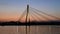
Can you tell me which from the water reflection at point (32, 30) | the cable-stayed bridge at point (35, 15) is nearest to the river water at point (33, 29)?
the water reflection at point (32, 30)

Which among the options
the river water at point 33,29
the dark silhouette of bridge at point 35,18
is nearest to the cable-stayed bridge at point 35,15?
the dark silhouette of bridge at point 35,18

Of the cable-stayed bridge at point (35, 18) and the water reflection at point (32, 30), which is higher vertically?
the cable-stayed bridge at point (35, 18)

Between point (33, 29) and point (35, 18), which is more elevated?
point (35, 18)

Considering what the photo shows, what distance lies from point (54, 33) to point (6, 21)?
71 cm

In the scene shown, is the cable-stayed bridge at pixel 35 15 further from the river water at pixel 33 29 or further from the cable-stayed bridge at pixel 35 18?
the river water at pixel 33 29

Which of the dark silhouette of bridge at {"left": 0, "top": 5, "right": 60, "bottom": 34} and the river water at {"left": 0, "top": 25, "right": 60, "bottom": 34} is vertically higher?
the dark silhouette of bridge at {"left": 0, "top": 5, "right": 60, "bottom": 34}

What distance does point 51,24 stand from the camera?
1.80 m

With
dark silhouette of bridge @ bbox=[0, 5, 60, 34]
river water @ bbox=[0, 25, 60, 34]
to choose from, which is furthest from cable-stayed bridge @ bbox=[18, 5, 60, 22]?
river water @ bbox=[0, 25, 60, 34]

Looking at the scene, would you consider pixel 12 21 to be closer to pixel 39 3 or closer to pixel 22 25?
pixel 22 25

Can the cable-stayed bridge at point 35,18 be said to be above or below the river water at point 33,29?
A: above

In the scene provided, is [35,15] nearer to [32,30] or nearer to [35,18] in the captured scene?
[35,18]

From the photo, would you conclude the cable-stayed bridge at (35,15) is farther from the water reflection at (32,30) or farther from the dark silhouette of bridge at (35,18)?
the water reflection at (32,30)

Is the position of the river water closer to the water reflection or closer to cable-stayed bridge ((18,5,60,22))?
the water reflection

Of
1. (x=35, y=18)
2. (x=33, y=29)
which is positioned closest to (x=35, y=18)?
(x=35, y=18)
